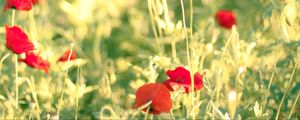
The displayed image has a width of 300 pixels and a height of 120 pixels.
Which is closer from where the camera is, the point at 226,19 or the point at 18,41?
the point at 18,41

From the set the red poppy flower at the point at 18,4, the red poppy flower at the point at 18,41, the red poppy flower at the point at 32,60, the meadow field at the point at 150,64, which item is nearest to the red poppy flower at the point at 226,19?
the meadow field at the point at 150,64

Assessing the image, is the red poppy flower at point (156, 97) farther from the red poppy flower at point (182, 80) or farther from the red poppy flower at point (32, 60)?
the red poppy flower at point (32, 60)

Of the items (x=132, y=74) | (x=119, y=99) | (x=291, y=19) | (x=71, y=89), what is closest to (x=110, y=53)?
(x=132, y=74)

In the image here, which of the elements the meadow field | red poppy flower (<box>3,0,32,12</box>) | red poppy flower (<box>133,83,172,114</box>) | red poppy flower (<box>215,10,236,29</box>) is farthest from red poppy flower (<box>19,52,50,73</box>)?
red poppy flower (<box>215,10,236,29</box>)

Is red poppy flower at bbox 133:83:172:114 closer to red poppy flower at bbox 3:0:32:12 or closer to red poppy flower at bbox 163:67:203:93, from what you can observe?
red poppy flower at bbox 163:67:203:93

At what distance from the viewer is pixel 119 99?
3.65 m

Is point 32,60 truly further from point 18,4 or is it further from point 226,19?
point 226,19

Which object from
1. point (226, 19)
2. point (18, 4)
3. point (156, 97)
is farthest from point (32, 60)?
point (226, 19)

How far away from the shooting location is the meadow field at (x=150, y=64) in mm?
2549

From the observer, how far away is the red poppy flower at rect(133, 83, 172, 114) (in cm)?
236

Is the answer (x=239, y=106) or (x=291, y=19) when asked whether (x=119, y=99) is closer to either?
(x=239, y=106)

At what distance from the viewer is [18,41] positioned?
2533mm

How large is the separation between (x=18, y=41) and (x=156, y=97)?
464 mm

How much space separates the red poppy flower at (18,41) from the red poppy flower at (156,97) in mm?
381
